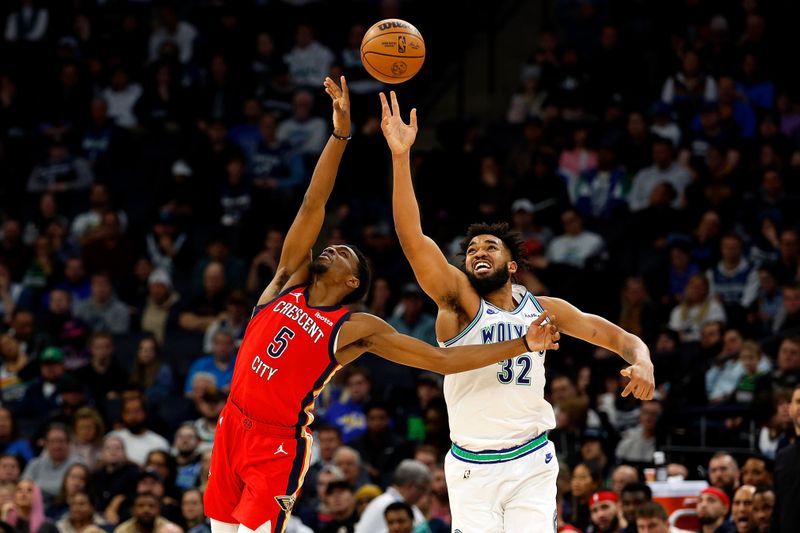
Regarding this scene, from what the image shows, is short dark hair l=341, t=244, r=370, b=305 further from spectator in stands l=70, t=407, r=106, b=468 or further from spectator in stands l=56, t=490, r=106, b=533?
spectator in stands l=70, t=407, r=106, b=468

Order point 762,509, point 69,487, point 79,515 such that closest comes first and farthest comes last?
point 762,509
point 79,515
point 69,487

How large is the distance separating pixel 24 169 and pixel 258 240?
4.40 metres

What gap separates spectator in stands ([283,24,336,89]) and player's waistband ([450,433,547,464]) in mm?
12616

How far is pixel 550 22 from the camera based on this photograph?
21281 mm

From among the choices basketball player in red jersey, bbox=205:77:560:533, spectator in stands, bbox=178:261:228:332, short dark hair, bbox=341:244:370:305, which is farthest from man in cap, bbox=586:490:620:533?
spectator in stands, bbox=178:261:228:332

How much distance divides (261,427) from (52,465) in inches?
284

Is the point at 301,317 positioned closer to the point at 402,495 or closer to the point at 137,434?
the point at 402,495

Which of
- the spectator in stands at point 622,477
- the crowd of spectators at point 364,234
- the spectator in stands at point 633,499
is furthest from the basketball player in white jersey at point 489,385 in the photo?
the spectator in stands at point 622,477

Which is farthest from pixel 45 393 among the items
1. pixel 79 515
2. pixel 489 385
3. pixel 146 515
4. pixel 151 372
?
pixel 489 385

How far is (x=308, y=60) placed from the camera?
21000mm

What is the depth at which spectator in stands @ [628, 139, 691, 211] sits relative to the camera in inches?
694

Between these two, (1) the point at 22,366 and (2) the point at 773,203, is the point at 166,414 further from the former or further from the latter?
(2) the point at 773,203

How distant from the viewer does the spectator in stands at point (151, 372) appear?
16719mm

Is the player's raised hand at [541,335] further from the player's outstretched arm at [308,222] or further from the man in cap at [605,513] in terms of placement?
the man in cap at [605,513]
